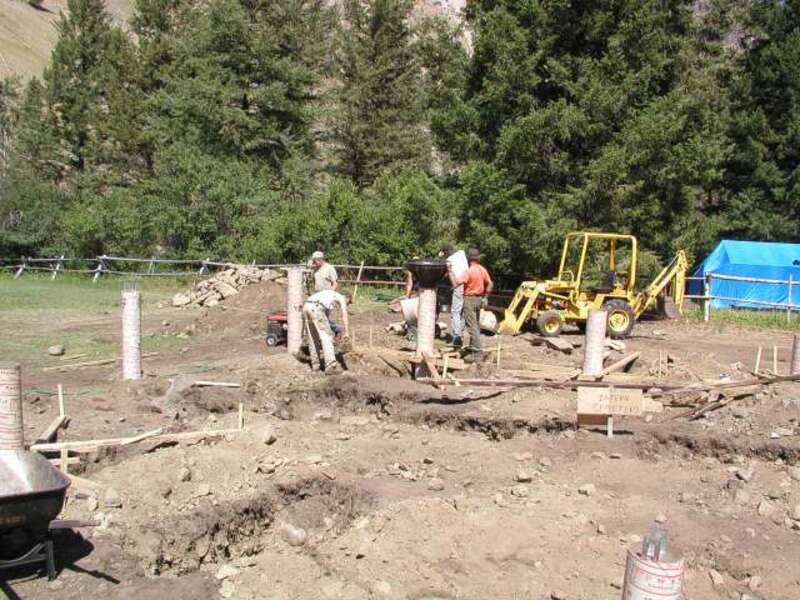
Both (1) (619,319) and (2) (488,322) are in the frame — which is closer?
(2) (488,322)

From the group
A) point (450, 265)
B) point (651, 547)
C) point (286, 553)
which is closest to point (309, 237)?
point (450, 265)

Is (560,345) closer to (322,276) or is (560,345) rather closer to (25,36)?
(322,276)

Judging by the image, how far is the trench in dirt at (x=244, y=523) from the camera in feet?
17.9

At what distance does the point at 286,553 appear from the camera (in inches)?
222

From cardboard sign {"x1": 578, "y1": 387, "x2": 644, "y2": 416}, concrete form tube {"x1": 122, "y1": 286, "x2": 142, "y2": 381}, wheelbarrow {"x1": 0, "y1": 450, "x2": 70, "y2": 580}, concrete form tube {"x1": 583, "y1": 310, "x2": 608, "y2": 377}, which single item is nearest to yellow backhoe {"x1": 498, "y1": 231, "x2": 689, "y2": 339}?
concrete form tube {"x1": 583, "y1": 310, "x2": 608, "y2": 377}

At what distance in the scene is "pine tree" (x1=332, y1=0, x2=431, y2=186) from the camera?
35156mm

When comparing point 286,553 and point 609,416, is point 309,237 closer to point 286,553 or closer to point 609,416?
point 609,416

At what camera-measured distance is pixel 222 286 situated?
818 inches

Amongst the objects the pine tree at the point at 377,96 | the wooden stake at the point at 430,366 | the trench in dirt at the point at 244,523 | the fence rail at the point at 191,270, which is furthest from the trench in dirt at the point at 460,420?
the pine tree at the point at 377,96

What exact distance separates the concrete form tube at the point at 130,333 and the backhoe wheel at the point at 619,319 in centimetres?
942

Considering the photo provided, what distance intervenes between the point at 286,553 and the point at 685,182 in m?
18.5

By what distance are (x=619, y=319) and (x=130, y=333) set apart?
9831 mm

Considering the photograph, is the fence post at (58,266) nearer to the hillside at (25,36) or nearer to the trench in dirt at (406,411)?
the trench in dirt at (406,411)

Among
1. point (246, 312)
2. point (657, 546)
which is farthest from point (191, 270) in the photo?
point (657, 546)
